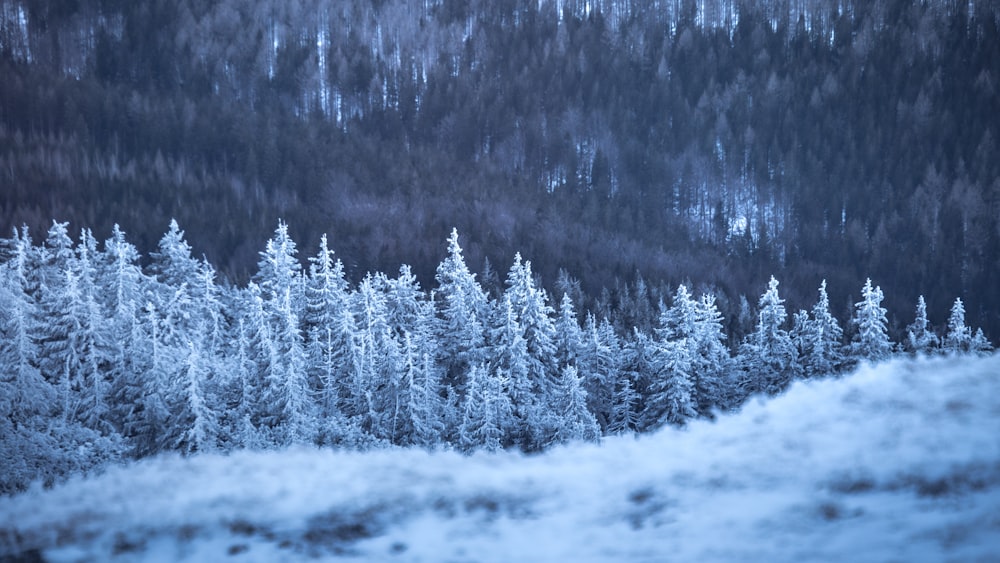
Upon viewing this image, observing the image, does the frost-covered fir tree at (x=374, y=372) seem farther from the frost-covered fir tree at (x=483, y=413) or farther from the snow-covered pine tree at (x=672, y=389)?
the snow-covered pine tree at (x=672, y=389)

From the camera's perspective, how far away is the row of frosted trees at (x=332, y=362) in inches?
1254

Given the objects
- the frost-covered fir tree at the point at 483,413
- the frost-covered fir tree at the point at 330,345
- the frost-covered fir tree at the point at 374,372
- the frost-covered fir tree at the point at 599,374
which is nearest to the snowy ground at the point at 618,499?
the frost-covered fir tree at the point at 483,413

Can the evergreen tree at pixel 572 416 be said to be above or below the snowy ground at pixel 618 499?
below

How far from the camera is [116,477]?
1209cm

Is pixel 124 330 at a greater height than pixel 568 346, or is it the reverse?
pixel 124 330

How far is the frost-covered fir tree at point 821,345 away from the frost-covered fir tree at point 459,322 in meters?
16.4

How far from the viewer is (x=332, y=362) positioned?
40000 millimetres

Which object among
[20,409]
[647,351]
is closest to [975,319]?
[647,351]

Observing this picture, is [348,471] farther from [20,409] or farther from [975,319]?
[975,319]

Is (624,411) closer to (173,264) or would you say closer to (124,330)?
(124,330)

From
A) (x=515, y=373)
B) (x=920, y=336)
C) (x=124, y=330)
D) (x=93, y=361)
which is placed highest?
(x=124, y=330)

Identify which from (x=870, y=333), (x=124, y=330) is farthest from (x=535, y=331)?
(x=124, y=330)

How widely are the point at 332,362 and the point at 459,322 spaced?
7.08m

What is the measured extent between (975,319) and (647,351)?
124m
